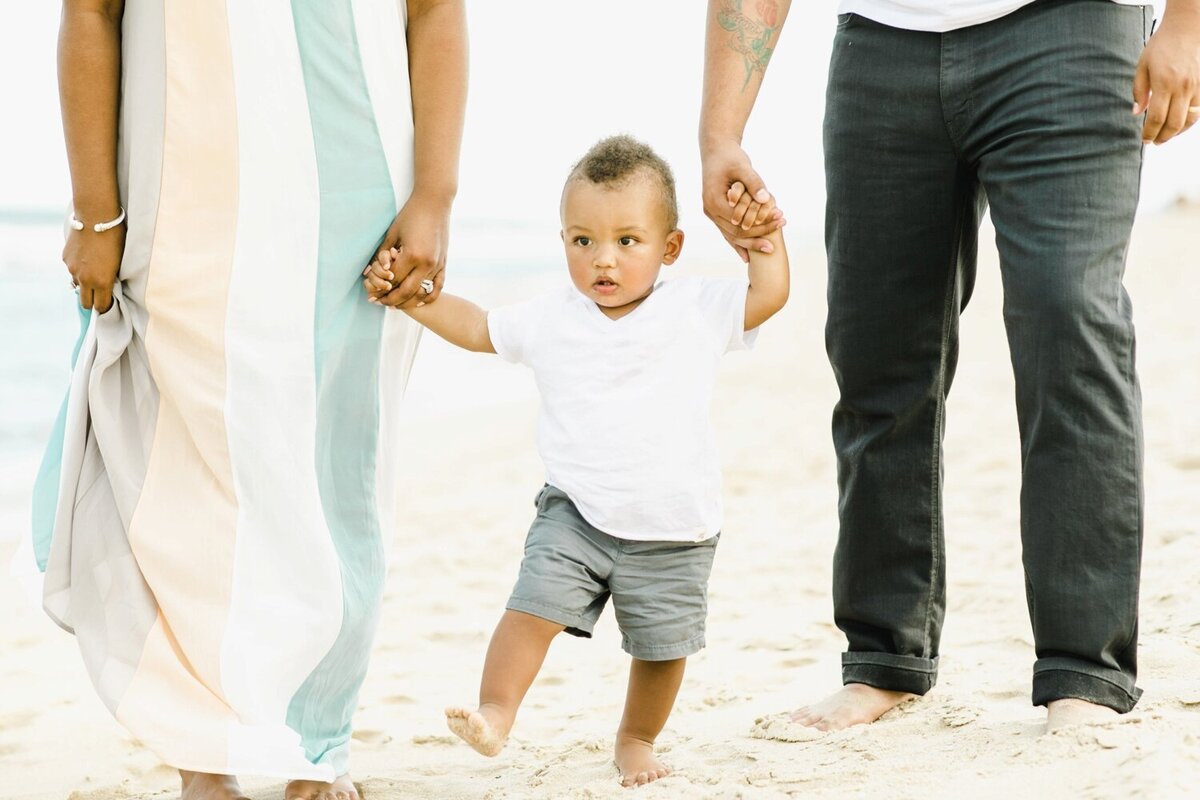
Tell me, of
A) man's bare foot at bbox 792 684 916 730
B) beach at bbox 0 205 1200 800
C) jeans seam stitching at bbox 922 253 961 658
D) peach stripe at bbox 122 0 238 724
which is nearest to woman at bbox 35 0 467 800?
peach stripe at bbox 122 0 238 724

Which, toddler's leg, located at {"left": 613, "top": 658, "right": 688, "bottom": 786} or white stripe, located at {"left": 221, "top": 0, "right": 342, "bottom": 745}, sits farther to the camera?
toddler's leg, located at {"left": 613, "top": 658, "right": 688, "bottom": 786}

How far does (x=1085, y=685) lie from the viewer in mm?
2340

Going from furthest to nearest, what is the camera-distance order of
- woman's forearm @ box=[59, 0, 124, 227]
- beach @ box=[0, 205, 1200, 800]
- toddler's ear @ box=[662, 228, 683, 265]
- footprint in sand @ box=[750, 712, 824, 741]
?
footprint in sand @ box=[750, 712, 824, 741] → toddler's ear @ box=[662, 228, 683, 265] → beach @ box=[0, 205, 1200, 800] → woman's forearm @ box=[59, 0, 124, 227]

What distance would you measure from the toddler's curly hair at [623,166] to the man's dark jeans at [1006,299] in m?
0.48

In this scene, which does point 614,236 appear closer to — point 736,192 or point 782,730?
A: point 736,192

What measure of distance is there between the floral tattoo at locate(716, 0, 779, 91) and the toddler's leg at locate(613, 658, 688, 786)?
1224 mm

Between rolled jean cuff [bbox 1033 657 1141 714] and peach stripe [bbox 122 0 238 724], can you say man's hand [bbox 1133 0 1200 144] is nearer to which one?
rolled jean cuff [bbox 1033 657 1141 714]

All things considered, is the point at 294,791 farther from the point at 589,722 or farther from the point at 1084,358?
the point at 1084,358

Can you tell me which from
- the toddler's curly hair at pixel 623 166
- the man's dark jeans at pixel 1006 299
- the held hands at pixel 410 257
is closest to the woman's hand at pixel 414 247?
the held hands at pixel 410 257

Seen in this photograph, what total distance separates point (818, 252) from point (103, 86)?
1487 cm

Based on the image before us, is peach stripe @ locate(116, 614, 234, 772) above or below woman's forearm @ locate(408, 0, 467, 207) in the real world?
below

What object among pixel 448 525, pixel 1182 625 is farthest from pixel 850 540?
pixel 448 525

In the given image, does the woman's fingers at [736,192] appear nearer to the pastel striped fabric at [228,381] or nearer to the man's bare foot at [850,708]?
the pastel striped fabric at [228,381]

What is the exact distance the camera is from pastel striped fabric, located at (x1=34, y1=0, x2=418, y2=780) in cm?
223
